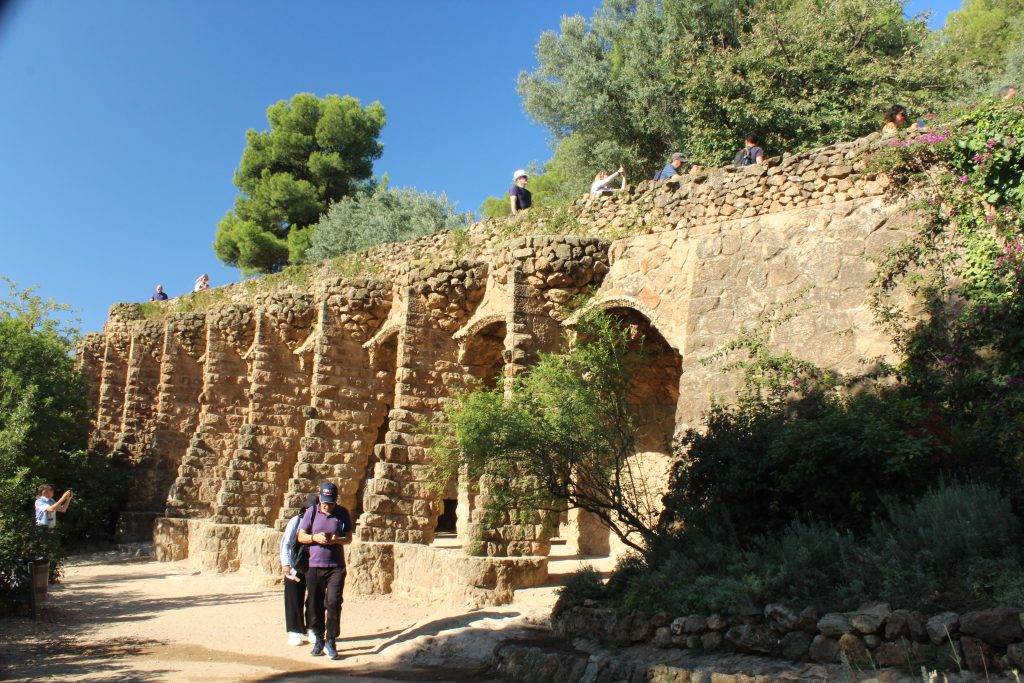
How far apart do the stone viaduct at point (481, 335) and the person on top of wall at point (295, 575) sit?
2274 mm

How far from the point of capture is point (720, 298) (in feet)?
A: 33.6

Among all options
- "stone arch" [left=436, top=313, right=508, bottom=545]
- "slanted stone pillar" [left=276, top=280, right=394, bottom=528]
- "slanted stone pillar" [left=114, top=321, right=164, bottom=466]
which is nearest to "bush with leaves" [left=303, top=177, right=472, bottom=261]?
"slanted stone pillar" [left=114, top=321, right=164, bottom=466]

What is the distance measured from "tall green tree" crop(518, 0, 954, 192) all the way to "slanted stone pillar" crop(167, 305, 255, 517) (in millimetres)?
9840

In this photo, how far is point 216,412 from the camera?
19344 mm

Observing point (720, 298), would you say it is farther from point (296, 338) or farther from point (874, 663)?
point (296, 338)

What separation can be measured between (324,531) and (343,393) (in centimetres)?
730

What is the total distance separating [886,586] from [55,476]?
1841 cm

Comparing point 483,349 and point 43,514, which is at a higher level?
point 483,349

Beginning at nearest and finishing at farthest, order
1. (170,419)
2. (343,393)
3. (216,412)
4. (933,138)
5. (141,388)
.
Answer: (933,138)
(343,393)
(216,412)
(170,419)
(141,388)

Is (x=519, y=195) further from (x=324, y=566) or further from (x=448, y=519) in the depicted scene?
(x=448, y=519)

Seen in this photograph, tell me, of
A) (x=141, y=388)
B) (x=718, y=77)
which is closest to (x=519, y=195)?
(x=718, y=77)

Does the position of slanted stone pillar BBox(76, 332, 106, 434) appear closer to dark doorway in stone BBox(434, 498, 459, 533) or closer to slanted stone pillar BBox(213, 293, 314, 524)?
slanted stone pillar BBox(213, 293, 314, 524)

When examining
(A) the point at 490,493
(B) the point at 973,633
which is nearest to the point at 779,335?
(A) the point at 490,493

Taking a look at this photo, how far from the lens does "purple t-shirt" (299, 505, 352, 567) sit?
8.08 meters
